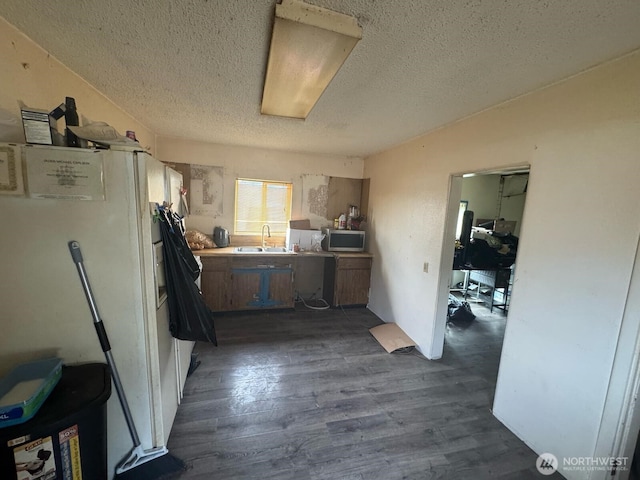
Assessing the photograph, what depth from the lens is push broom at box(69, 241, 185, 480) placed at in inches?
50.5

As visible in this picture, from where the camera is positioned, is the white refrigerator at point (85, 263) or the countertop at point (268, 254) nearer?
the white refrigerator at point (85, 263)

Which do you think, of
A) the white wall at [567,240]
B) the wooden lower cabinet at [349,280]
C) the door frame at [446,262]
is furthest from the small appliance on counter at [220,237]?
the white wall at [567,240]

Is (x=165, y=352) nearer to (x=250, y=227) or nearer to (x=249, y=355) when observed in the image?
(x=249, y=355)

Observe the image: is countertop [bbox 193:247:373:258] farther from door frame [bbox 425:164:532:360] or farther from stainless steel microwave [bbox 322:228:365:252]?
door frame [bbox 425:164:532:360]

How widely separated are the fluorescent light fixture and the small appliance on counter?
2.24m

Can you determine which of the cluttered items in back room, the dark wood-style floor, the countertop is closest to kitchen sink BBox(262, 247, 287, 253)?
the countertop

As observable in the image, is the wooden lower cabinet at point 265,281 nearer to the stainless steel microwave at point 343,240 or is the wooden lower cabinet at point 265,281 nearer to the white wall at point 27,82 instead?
the stainless steel microwave at point 343,240

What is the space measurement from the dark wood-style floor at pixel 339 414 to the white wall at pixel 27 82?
206 cm

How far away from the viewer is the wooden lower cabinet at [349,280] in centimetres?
389

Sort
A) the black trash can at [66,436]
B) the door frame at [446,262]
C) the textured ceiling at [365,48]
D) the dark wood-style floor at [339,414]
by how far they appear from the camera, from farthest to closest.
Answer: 1. the door frame at [446,262]
2. the dark wood-style floor at [339,414]
3. the textured ceiling at [365,48]
4. the black trash can at [66,436]

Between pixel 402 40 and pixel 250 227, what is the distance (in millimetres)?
3264

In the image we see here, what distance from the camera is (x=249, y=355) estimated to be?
269cm

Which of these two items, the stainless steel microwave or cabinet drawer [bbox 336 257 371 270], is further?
the stainless steel microwave

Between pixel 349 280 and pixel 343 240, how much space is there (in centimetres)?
62
